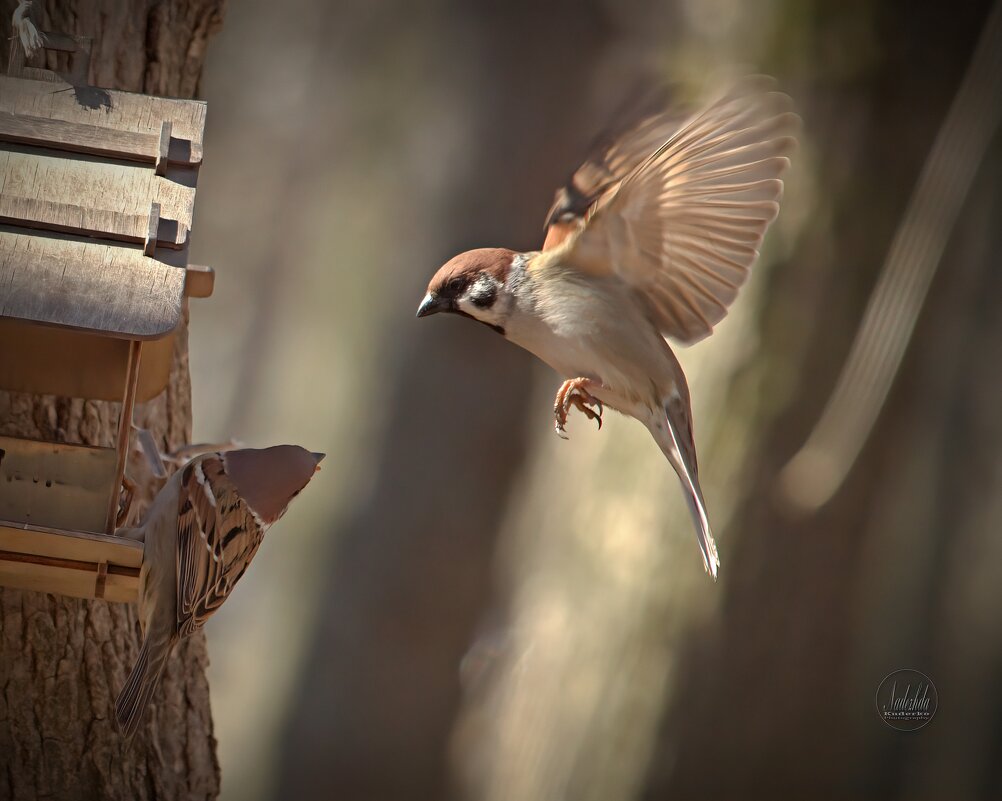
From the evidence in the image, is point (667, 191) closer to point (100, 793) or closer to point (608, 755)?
point (100, 793)

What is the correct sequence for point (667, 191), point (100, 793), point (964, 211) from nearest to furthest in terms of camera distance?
point (667, 191) < point (100, 793) < point (964, 211)

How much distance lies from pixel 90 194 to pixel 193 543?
54cm

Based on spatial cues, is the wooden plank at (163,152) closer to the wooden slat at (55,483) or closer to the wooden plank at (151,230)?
the wooden plank at (151,230)

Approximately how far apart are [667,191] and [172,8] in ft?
3.76

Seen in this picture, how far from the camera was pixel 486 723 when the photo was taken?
2975mm

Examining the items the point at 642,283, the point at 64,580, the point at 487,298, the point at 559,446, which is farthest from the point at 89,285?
the point at 559,446

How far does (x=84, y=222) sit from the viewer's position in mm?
1523

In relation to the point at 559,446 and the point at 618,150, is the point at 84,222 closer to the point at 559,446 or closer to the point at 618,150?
the point at 618,150

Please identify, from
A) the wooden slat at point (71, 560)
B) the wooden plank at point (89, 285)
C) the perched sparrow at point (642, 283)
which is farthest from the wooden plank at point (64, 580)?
the perched sparrow at point (642, 283)

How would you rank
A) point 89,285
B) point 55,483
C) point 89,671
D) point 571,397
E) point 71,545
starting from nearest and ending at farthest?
point 71,545
point 89,285
point 55,483
point 571,397
point 89,671

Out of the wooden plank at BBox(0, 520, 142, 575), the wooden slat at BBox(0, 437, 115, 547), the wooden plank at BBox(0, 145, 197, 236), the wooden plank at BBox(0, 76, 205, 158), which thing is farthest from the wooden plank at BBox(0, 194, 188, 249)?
the wooden plank at BBox(0, 520, 142, 575)


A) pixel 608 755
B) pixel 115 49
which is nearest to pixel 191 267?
pixel 115 49

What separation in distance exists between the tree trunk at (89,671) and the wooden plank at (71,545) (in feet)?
1.51

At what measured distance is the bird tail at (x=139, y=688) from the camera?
1.54 metres
